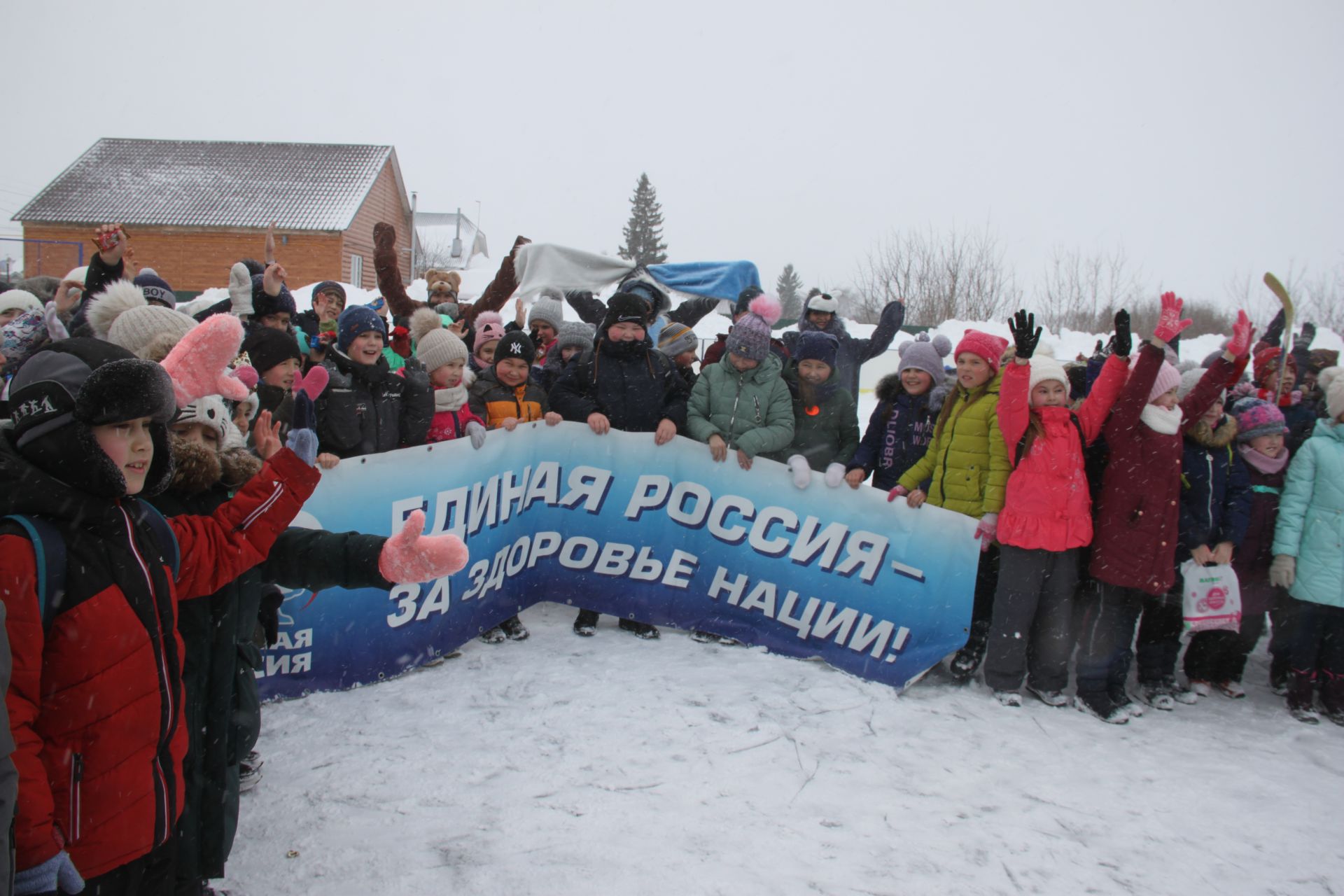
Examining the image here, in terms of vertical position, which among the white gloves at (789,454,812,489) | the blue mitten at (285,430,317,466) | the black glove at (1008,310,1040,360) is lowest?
the white gloves at (789,454,812,489)

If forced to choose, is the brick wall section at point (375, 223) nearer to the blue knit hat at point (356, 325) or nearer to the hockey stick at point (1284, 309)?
the blue knit hat at point (356, 325)

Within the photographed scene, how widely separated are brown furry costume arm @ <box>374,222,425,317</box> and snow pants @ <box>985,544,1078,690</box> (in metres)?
4.74

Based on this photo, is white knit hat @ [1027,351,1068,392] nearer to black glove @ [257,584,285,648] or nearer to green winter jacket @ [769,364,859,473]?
green winter jacket @ [769,364,859,473]

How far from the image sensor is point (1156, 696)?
14.7 feet

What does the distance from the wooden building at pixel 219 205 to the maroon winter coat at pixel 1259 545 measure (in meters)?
32.5

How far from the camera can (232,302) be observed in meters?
4.86

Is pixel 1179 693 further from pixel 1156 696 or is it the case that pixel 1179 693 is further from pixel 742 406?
pixel 742 406

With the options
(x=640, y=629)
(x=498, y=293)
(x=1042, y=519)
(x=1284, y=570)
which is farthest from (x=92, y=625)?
(x=498, y=293)

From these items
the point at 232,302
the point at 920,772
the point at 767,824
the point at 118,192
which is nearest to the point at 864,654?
the point at 920,772

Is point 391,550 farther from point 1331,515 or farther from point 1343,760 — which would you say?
point 1331,515

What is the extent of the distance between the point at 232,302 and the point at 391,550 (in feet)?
11.4

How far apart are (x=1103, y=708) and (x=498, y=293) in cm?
550

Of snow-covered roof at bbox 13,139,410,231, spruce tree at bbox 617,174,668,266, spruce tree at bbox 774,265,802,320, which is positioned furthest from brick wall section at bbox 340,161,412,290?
spruce tree at bbox 774,265,802,320

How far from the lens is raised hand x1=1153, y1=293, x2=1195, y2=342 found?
4.02 meters
